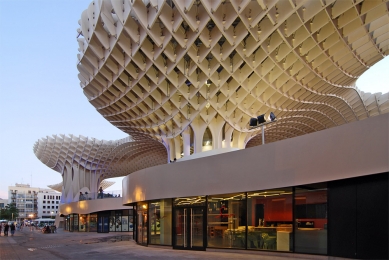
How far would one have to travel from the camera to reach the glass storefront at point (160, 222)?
21531mm

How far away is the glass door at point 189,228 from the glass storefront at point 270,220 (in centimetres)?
287

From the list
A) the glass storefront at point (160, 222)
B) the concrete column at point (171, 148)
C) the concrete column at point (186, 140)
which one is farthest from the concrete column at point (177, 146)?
the glass storefront at point (160, 222)

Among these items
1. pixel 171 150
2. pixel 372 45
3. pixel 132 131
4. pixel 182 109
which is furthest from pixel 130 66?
pixel 372 45

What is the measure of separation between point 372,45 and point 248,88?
1123cm

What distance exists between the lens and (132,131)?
5097 centimetres

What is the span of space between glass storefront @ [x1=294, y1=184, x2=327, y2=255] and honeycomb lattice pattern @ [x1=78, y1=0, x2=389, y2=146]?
16.2 meters

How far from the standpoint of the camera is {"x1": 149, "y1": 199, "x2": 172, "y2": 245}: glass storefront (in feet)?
70.6

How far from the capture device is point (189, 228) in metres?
20.0

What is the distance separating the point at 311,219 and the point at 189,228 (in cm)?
709

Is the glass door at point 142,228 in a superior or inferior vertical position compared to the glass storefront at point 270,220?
inferior

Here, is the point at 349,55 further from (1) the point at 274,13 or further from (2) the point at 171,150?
(2) the point at 171,150

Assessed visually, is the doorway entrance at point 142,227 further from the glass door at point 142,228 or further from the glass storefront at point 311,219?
the glass storefront at point 311,219


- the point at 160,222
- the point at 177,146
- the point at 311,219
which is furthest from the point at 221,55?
the point at 311,219

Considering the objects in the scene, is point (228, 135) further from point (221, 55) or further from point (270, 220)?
point (270, 220)
